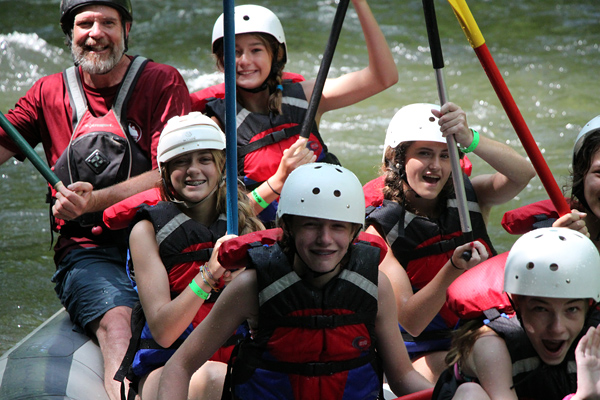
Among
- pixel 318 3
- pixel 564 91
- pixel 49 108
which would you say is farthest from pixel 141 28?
pixel 49 108

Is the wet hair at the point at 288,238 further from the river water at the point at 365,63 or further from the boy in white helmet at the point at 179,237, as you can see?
the river water at the point at 365,63

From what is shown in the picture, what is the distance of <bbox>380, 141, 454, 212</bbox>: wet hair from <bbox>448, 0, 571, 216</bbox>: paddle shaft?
2.01ft

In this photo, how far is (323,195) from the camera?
249cm

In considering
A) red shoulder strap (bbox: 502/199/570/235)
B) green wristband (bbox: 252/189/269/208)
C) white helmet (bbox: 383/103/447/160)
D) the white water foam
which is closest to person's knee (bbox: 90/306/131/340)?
green wristband (bbox: 252/189/269/208)

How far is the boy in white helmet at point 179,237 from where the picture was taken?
2877mm

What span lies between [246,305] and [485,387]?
28.9 inches

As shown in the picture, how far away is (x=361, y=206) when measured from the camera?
259 centimetres

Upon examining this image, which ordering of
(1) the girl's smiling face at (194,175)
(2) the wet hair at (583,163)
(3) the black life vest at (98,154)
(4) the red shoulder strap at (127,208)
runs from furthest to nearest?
(3) the black life vest at (98,154), (4) the red shoulder strap at (127,208), (1) the girl's smiling face at (194,175), (2) the wet hair at (583,163)

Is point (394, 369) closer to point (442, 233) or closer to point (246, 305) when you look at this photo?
point (246, 305)

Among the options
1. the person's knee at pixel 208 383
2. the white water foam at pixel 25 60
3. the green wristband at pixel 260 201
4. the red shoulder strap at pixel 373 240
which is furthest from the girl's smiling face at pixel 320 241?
the white water foam at pixel 25 60

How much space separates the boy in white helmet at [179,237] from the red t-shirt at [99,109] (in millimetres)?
597

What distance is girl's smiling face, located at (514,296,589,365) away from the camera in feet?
7.70

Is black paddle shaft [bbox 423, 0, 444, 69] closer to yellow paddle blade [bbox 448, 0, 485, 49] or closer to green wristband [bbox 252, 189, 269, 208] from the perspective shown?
yellow paddle blade [bbox 448, 0, 485, 49]

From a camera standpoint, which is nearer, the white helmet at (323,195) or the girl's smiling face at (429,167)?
the white helmet at (323,195)
